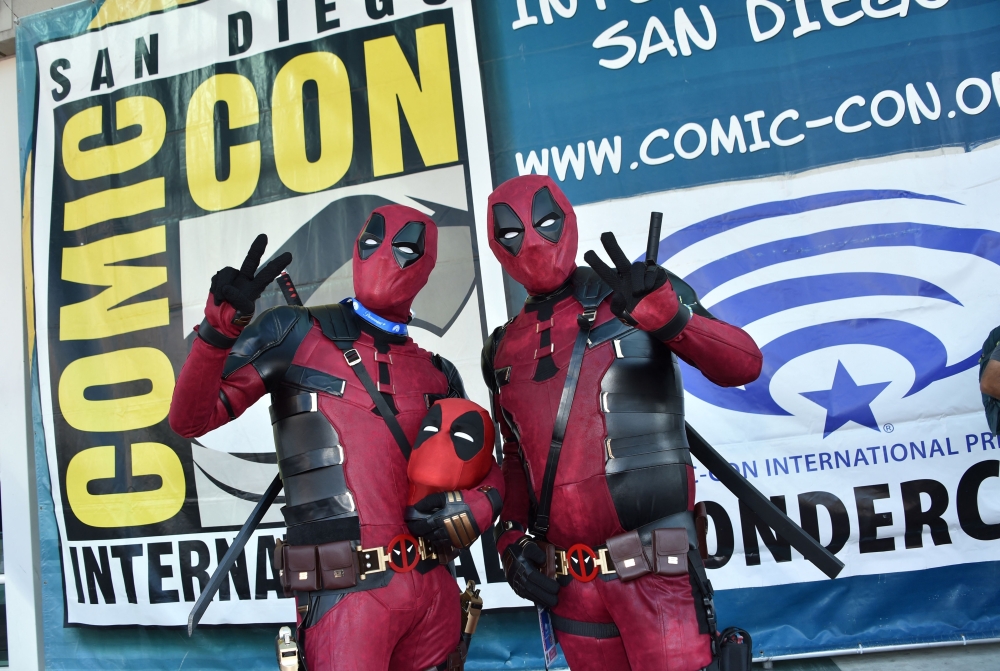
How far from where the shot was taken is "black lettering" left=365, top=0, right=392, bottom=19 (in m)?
3.97

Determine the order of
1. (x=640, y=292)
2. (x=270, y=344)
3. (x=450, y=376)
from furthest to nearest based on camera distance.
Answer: (x=450, y=376) < (x=270, y=344) < (x=640, y=292)

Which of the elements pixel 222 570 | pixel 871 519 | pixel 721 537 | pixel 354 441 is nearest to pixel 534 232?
pixel 354 441

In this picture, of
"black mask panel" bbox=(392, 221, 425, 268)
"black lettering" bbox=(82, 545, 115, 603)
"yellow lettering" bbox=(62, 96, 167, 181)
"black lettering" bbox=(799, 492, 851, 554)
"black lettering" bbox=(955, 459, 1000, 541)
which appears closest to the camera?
"black mask panel" bbox=(392, 221, 425, 268)

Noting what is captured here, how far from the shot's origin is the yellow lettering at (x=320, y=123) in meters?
3.98

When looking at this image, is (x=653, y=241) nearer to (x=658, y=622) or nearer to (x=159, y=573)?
(x=658, y=622)

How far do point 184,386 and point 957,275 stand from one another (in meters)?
3.13

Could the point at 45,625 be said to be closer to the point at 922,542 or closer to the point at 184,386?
the point at 184,386

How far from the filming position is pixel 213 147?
13.7ft

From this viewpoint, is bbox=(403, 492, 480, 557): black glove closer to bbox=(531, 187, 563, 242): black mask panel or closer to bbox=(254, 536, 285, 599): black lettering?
bbox=(531, 187, 563, 242): black mask panel

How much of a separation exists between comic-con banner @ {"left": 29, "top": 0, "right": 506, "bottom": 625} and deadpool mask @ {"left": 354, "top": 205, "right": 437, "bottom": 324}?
1.42 metres

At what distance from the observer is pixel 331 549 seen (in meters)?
2.01

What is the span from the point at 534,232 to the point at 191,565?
2.99m

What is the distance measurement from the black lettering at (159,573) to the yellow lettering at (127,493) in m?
0.15

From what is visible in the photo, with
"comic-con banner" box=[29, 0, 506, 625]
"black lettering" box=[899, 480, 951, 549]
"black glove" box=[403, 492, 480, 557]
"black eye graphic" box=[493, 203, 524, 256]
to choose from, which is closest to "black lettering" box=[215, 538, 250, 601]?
"comic-con banner" box=[29, 0, 506, 625]
